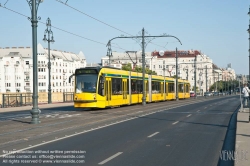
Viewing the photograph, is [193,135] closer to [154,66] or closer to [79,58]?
[79,58]

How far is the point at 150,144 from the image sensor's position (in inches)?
536

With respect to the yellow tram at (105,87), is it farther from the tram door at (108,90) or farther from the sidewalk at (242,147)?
the sidewalk at (242,147)

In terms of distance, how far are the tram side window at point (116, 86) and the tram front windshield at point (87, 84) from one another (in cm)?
385

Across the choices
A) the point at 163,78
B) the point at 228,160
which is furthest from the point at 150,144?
the point at 163,78

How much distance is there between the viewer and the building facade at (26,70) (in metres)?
128

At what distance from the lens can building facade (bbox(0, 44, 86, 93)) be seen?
128 m

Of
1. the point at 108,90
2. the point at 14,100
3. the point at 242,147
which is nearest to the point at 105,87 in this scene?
the point at 108,90

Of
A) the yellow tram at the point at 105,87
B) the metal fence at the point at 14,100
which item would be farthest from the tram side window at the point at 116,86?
the metal fence at the point at 14,100

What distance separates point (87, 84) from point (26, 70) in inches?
4096

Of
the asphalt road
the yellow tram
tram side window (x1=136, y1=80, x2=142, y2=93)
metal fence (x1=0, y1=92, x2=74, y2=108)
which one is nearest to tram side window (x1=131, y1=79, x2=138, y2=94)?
the yellow tram

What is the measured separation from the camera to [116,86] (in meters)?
36.6

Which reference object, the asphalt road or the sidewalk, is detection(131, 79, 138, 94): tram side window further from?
the sidewalk

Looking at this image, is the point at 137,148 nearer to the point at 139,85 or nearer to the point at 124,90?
the point at 124,90

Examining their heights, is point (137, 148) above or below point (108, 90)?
below
